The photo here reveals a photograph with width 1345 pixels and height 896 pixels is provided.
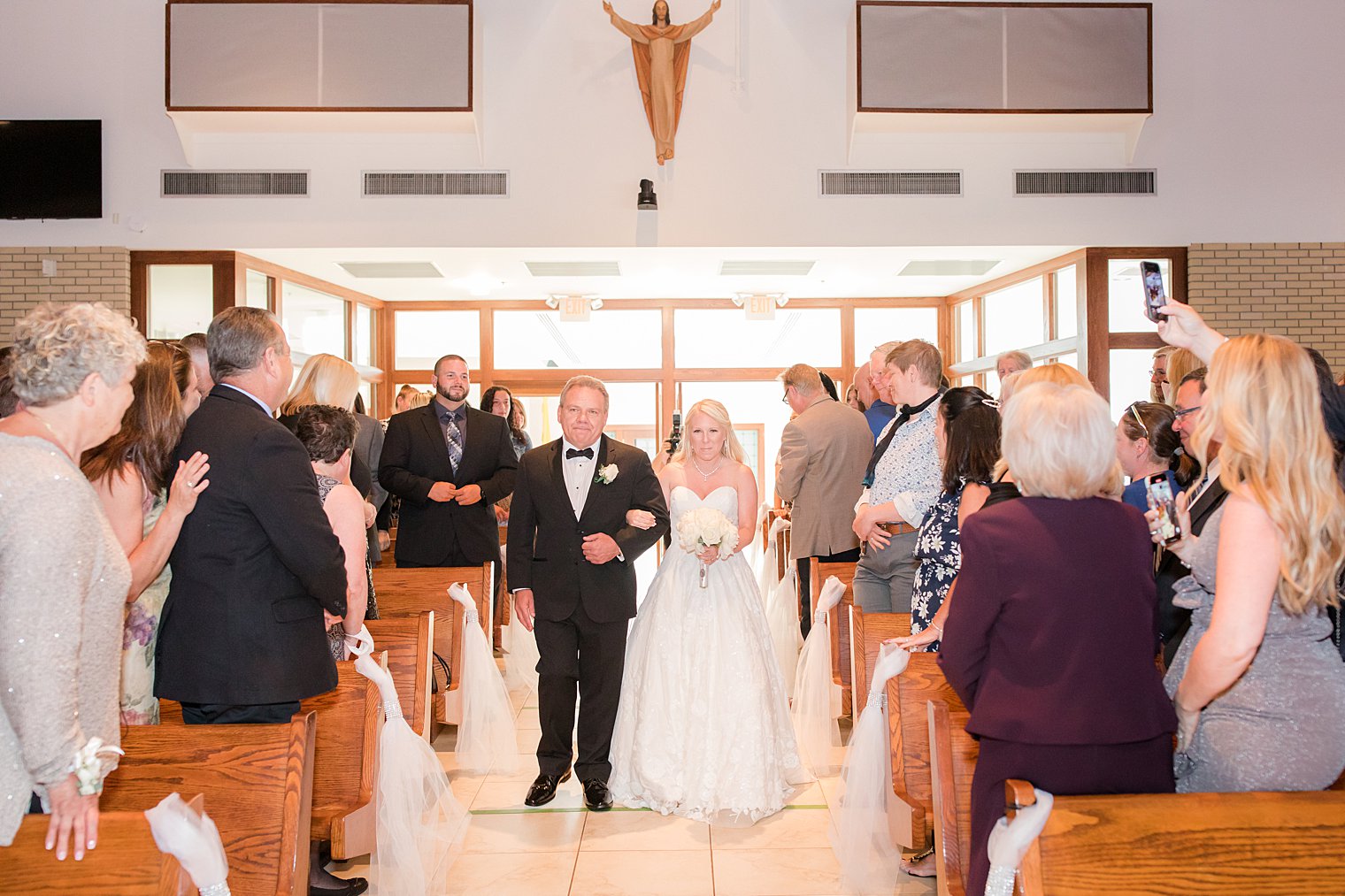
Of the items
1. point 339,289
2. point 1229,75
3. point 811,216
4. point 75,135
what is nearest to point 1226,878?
point 811,216

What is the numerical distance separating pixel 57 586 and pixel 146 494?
40.8 inches

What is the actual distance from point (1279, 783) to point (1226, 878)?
13.5 inches

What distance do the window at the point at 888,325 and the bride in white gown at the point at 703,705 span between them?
7.35 meters

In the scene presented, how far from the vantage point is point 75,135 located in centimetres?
815

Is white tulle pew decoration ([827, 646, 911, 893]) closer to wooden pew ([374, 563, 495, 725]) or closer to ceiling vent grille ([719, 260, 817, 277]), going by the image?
wooden pew ([374, 563, 495, 725])

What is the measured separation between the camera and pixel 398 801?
3.21 meters

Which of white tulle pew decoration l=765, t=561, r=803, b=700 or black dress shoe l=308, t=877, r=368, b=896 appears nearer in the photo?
black dress shoe l=308, t=877, r=368, b=896

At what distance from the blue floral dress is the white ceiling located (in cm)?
553

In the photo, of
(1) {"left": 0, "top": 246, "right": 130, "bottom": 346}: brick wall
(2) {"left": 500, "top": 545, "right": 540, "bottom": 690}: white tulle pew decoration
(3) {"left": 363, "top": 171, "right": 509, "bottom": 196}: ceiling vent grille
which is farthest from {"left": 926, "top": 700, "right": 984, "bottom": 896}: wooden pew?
(1) {"left": 0, "top": 246, "right": 130, "bottom": 346}: brick wall

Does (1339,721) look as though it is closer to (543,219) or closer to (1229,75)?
(543,219)

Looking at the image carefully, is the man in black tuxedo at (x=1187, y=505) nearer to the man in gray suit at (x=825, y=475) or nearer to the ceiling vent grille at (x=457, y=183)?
the man in gray suit at (x=825, y=475)

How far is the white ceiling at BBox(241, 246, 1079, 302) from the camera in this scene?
873 centimetres

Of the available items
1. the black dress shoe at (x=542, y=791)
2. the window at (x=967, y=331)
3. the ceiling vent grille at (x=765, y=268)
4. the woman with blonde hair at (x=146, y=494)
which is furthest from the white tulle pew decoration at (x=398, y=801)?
the window at (x=967, y=331)

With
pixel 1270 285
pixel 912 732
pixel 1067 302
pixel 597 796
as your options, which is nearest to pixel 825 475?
pixel 597 796
